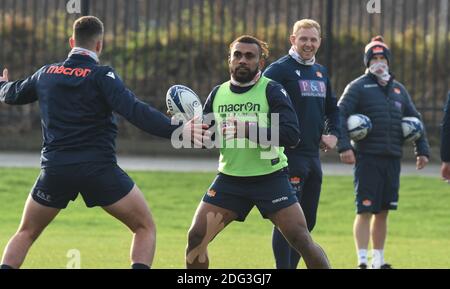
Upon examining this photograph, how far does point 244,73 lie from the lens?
31.4 ft

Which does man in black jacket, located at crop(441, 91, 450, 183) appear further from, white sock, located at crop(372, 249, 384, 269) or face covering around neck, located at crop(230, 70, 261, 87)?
face covering around neck, located at crop(230, 70, 261, 87)

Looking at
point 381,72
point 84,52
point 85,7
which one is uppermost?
point 84,52

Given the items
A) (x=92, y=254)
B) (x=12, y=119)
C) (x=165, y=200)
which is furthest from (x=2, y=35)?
(x=92, y=254)

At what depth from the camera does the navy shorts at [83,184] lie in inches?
358

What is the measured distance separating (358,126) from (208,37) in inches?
384

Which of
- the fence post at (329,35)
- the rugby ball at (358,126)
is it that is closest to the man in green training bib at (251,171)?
the rugby ball at (358,126)

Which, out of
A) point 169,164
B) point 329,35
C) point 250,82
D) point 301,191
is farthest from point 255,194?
point 329,35

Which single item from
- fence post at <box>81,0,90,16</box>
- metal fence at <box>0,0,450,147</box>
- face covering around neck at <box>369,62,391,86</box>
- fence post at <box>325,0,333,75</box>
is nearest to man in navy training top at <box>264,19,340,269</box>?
face covering around neck at <box>369,62,391,86</box>

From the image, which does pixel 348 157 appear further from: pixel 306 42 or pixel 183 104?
pixel 183 104

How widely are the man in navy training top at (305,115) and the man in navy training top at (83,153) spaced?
1.89m

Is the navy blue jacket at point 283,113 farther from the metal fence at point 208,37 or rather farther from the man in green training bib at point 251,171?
the metal fence at point 208,37

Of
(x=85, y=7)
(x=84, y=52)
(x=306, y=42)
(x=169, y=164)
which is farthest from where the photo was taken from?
(x=85, y=7)

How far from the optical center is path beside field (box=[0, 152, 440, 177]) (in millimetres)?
19438
